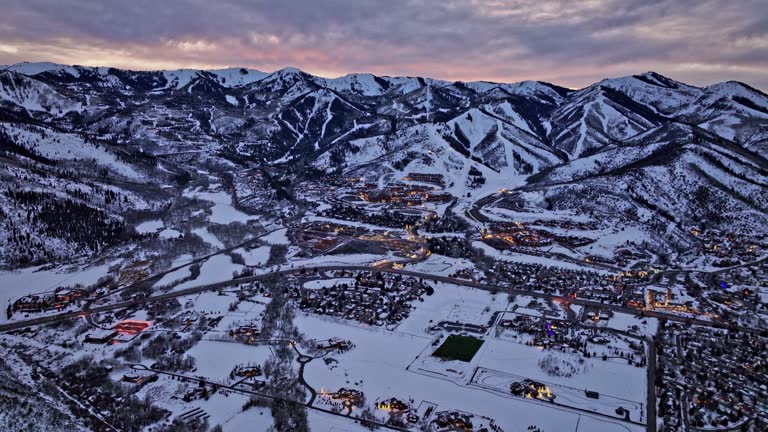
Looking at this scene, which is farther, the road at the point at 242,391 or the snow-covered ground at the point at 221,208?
the snow-covered ground at the point at 221,208

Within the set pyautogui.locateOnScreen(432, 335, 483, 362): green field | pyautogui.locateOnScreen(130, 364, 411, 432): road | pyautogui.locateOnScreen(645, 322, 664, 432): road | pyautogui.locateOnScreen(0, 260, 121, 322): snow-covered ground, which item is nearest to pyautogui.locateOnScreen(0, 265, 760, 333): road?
pyautogui.locateOnScreen(645, 322, 664, 432): road

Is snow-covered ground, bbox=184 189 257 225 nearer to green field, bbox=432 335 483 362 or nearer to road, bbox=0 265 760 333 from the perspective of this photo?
road, bbox=0 265 760 333

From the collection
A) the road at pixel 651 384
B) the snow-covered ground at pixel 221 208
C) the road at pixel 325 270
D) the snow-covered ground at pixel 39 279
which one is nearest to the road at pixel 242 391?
the road at pixel 325 270

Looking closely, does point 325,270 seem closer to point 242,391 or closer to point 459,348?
point 459,348

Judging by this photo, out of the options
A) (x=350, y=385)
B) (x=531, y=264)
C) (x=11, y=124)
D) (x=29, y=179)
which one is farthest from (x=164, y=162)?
(x=350, y=385)

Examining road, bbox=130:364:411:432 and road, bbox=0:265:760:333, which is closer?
road, bbox=130:364:411:432

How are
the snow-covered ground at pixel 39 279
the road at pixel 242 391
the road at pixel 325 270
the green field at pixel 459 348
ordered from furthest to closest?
the snow-covered ground at pixel 39 279
the road at pixel 325 270
the green field at pixel 459 348
the road at pixel 242 391

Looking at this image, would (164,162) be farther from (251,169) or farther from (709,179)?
(709,179)

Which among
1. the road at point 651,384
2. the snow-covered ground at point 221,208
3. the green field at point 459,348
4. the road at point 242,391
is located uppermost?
the snow-covered ground at point 221,208

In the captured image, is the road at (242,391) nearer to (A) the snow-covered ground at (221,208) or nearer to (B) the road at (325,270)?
(B) the road at (325,270)
